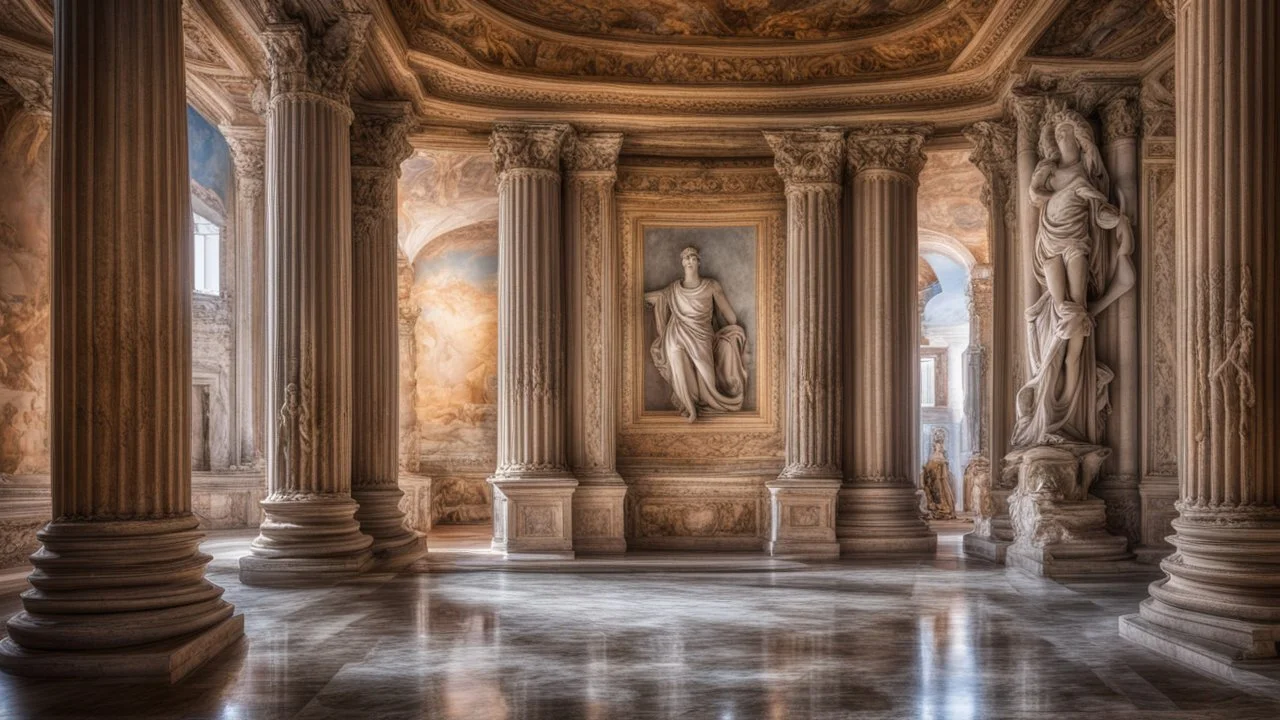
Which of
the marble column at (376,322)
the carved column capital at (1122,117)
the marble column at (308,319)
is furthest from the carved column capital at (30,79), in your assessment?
the carved column capital at (1122,117)

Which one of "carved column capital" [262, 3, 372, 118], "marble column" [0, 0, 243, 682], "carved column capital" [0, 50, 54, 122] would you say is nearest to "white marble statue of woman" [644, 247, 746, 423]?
"carved column capital" [262, 3, 372, 118]

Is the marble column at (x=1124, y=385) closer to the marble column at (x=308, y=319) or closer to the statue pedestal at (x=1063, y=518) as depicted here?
the statue pedestal at (x=1063, y=518)

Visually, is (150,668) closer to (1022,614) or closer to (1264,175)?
(1022,614)

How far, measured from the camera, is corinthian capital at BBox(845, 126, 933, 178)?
16.0 meters

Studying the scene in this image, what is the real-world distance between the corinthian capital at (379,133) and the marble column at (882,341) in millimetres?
6533

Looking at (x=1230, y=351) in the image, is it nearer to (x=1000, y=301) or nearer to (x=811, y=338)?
(x=1000, y=301)

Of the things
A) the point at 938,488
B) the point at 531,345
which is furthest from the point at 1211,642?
the point at 938,488

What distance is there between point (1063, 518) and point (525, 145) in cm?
886

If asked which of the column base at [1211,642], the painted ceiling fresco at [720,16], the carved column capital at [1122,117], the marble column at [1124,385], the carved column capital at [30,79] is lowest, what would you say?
the column base at [1211,642]

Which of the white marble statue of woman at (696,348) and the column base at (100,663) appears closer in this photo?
the column base at (100,663)

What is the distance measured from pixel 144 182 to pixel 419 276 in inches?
672

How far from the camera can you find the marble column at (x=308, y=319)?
38.1 ft

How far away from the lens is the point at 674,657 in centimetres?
789

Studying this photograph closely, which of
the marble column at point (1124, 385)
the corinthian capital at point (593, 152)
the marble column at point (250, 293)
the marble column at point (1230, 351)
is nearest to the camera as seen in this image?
the marble column at point (1230, 351)
